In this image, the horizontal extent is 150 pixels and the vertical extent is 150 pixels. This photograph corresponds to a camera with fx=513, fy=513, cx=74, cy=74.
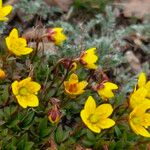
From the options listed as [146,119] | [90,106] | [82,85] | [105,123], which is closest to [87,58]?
[82,85]

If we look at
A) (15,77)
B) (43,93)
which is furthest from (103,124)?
(15,77)

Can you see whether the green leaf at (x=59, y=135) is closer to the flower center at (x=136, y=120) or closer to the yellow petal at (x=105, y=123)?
the yellow petal at (x=105, y=123)

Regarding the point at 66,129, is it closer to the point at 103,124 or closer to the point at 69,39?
the point at 103,124

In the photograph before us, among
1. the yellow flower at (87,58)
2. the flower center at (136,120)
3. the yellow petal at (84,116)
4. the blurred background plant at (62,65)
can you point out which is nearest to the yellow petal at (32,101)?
the blurred background plant at (62,65)

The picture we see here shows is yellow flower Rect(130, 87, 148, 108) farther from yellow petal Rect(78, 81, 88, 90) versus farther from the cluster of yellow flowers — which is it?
yellow petal Rect(78, 81, 88, 90)

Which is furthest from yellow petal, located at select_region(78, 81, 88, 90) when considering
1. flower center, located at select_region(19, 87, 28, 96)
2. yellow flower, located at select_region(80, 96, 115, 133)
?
flower center, located at select_region(19, 87, 28, 96)
